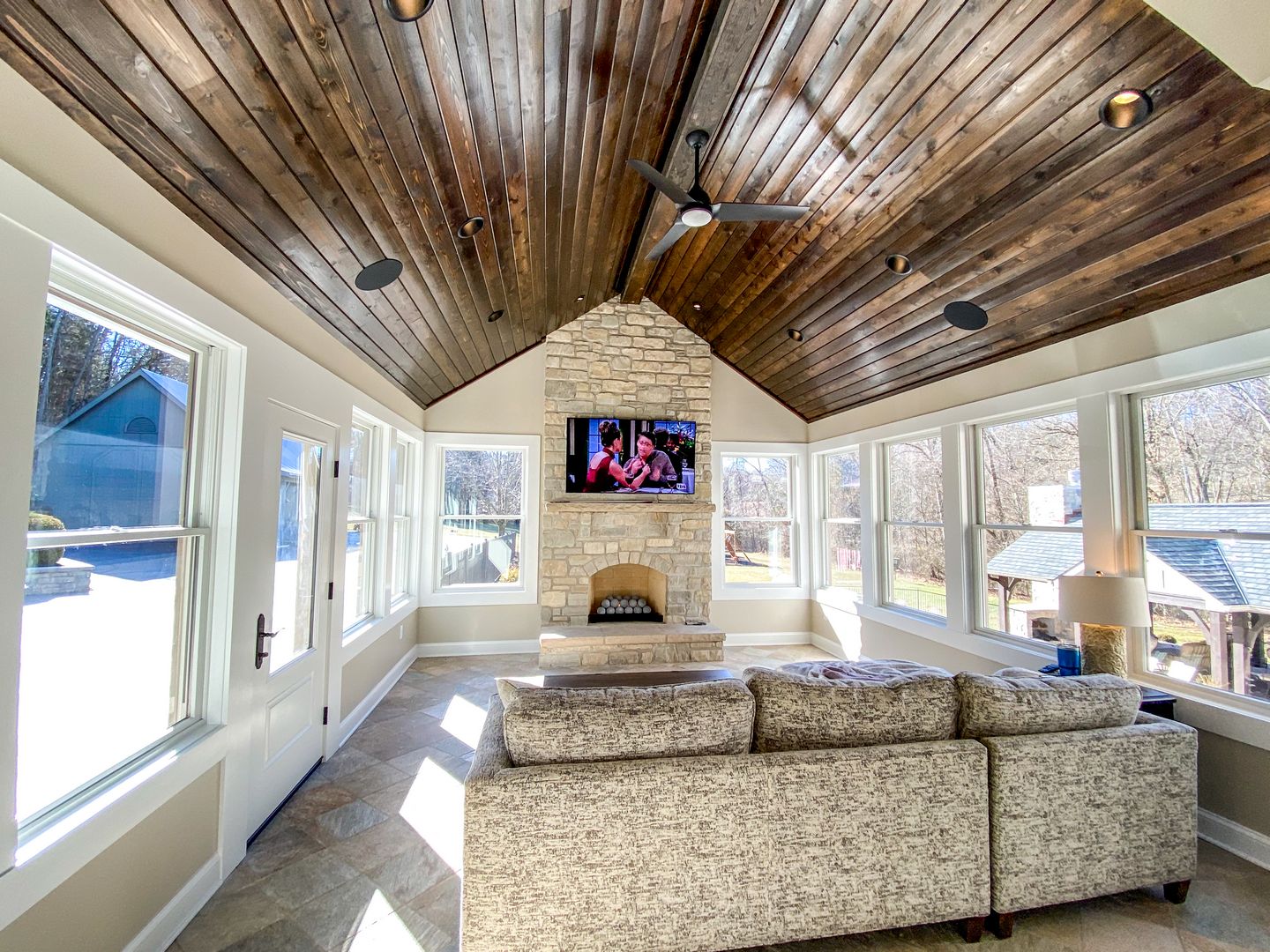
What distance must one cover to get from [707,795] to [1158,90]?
122 inches

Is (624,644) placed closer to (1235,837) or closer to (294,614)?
(294,614)

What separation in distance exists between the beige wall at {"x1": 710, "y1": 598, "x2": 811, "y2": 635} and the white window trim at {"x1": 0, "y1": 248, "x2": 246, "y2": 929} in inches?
199

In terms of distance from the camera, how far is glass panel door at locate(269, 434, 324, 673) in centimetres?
298

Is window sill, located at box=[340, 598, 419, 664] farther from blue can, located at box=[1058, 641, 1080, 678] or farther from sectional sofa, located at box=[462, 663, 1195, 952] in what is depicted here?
blue can, located at box=[1058, 641, 1080, 678]

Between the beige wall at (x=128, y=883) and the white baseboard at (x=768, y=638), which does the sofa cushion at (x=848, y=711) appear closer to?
the beige wall at (x=128, y=883)

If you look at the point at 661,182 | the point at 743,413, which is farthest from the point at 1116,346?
the point at 743,413

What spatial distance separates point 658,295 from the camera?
609cm

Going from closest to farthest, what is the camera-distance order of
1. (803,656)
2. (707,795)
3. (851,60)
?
(707,795), (851,60), (803,656)

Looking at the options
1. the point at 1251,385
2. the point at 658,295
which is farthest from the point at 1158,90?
the point at 658,295

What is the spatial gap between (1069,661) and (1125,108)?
271cm

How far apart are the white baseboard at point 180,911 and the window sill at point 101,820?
381 mm

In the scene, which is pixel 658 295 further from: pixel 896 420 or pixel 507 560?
pixel 507 560

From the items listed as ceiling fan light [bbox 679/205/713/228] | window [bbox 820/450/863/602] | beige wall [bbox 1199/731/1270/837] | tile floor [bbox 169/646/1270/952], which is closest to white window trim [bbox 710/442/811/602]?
window [bbox 820/450/863/602]

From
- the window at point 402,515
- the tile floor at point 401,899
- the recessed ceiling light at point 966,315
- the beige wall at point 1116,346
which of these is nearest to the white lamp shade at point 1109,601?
the tile floor at point 401,899
